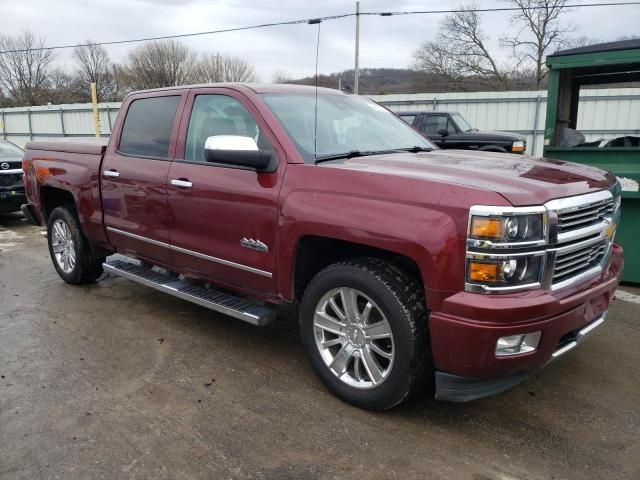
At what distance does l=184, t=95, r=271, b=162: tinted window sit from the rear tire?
2053mm

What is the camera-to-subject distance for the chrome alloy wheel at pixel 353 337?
2967mm

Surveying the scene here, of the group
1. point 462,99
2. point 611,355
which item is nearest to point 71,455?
point 611,355

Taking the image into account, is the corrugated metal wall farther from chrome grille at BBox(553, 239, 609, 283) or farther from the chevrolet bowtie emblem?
chrome grille at BBox(553, 239, 609, 283)

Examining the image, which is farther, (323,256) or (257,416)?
(323,256)

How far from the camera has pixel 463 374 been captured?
8.66ft

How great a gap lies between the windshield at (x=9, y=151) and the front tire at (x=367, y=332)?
28.5ft

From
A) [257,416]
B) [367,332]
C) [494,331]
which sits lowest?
[257,416]

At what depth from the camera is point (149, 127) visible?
4.40 meters

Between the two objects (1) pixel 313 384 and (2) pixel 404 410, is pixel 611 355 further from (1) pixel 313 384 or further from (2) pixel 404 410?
(1) pixel 313 384

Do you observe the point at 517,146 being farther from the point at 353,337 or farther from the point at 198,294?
the point at 353,337

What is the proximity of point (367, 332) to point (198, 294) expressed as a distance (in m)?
1.52

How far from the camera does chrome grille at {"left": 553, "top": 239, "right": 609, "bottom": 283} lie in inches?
105

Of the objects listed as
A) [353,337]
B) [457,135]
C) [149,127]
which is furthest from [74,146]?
[457,135]

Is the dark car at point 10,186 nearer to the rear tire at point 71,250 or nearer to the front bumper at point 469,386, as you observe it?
the rear tire at point 71,250
